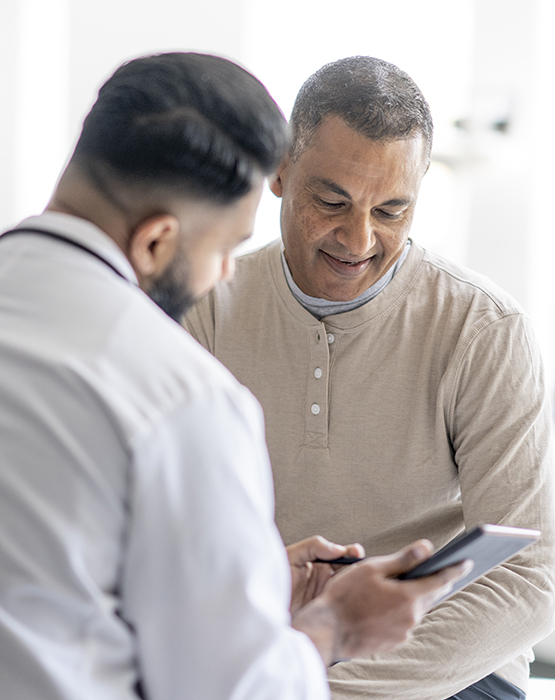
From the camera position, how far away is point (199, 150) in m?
0.84

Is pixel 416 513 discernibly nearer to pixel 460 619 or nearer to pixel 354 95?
pixel 460 619

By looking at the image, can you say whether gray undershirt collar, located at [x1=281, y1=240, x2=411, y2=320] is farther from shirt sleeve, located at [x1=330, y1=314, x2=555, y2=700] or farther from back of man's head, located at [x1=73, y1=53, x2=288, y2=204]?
back of man's head, located at [x1=73, y1=53, x2=288, y2=204]

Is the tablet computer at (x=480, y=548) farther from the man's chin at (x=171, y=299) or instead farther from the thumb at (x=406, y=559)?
the man's chin at (x=171, y=299)

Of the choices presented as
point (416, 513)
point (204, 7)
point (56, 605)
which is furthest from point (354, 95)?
point (204, 7)

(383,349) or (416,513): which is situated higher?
(383,349)

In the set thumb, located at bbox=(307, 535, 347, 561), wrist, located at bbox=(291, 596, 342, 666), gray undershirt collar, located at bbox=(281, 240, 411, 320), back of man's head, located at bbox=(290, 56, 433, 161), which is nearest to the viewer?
wrist, located at bbox=(291, 596, 342, 666)

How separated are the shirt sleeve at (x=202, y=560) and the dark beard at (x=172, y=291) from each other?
186mm

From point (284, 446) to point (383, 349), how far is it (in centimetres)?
26

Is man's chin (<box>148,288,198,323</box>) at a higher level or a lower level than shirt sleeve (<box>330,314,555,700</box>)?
higher

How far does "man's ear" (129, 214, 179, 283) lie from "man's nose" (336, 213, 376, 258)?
63cm

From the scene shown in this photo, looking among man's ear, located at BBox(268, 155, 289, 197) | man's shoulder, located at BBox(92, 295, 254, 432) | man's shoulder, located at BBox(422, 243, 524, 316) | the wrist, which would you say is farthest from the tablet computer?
man's ear, located at BBox(268, 155, 289, 197)

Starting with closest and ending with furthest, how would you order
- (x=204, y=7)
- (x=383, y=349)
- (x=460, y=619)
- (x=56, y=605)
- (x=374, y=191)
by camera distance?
1. (x=56, y=605)
2. (x=460, y=619)
3. (x=374, y=191)
4. (x=383, y=349)
5. (x=204, y=7)

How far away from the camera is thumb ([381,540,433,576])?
0.99 meters

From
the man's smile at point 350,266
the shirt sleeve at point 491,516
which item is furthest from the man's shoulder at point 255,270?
the shirt sleeve at point 491,516
